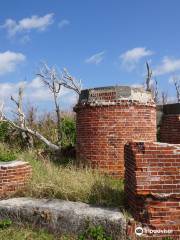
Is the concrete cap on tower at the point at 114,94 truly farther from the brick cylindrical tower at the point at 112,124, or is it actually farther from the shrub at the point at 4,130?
the shrub at the point at 4,130

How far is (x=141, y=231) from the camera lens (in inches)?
244

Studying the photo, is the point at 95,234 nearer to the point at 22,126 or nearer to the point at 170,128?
the point at 170,128

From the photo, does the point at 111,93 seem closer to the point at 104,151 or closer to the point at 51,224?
the point at 104,151

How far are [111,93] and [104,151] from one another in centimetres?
144

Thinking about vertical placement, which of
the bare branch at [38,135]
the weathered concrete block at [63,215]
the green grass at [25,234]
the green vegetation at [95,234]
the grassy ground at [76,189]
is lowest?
the green grass at [25,234]

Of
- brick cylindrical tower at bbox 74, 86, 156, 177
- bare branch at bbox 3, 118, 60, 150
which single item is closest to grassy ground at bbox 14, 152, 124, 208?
brick cylindrical tower at bbox 74, 86, 156, 177

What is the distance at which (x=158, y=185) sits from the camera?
6195 mm

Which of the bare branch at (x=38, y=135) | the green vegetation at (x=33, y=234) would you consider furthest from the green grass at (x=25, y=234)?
the bare branch at (x=38, y=135)

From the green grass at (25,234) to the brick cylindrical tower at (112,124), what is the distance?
3.25 meters

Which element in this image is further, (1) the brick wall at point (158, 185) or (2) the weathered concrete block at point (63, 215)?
(2) the weathered concrete block at point (63, 215)

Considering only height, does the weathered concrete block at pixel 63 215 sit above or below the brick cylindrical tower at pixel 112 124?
below

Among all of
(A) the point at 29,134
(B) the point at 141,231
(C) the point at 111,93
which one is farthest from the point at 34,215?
(A) the point at 29,134

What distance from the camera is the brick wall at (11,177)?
788 centimetres

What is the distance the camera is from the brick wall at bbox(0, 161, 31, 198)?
7.88 metres
